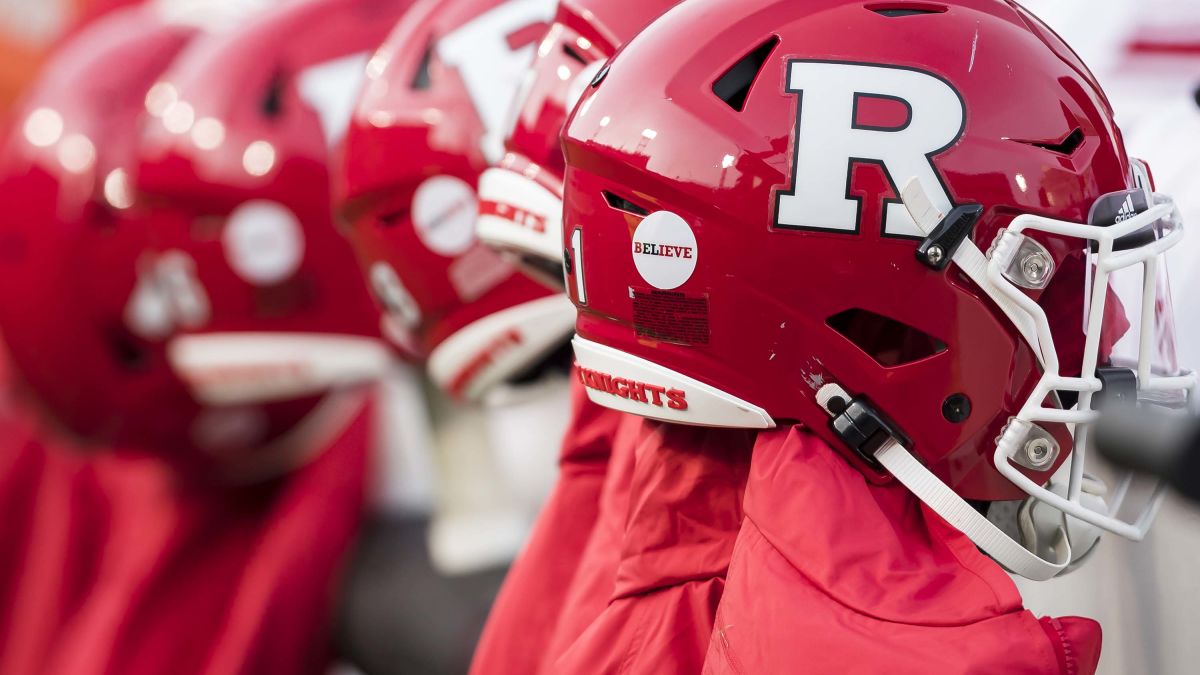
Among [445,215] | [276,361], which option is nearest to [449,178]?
[445,215]

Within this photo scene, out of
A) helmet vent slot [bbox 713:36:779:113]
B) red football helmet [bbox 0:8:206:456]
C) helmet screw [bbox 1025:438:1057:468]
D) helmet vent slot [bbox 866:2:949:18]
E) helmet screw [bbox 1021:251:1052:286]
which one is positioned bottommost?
red football helmet [bbox 0:8:206:456]

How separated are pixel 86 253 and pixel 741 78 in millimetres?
1284

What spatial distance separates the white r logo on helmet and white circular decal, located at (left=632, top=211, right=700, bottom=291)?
67 millimetres

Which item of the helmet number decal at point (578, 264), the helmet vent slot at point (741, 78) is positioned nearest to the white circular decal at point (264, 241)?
the helmet number decal at point (578, 264)

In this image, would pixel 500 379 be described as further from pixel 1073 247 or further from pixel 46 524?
pixel 46 524

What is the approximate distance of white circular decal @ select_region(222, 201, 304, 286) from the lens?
4.98 feet

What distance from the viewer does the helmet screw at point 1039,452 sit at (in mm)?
767

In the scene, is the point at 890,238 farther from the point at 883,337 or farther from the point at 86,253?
the point at 86,253

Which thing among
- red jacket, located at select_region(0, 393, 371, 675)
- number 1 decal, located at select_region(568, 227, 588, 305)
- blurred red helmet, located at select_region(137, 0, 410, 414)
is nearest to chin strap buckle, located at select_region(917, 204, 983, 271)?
number 1 decal, located at select_region(568, 227, 588, 305)

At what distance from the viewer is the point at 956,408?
0.77 m

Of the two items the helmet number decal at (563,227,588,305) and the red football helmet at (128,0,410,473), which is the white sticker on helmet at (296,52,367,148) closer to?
the red football helmet at (128,0,410,473)

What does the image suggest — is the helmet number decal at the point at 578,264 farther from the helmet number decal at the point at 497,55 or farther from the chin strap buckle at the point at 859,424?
the helmet number decal at the point at 497,55

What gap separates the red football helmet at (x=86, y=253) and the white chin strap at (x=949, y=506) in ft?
4.09

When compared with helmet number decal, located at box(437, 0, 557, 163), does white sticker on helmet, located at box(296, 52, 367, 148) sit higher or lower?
lower
